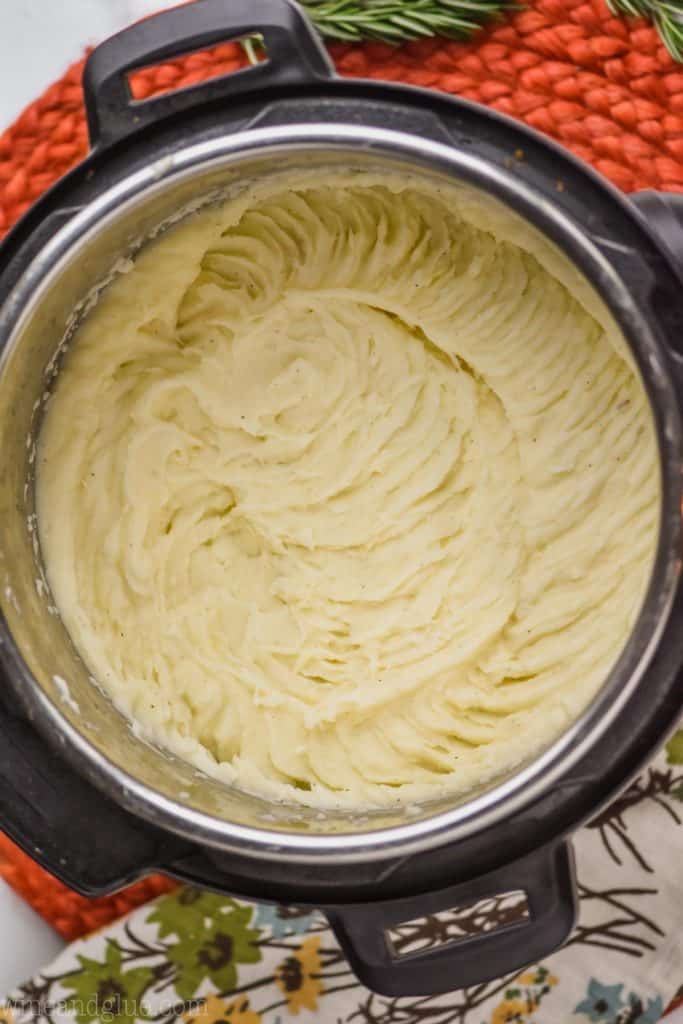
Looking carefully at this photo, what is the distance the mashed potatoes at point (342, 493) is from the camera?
98 centimetres

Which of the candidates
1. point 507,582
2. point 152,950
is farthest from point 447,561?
point 152,950

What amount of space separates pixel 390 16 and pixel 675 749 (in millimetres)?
722

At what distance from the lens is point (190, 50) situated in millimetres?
846

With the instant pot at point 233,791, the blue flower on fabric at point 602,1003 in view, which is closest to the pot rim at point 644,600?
the instant pot at point 233,791

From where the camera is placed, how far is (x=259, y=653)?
1.06 meters

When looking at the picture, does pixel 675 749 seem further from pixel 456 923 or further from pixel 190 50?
pixel 190 50

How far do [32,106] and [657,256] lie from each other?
0.63 meters

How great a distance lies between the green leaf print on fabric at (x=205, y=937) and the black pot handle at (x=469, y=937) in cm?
26

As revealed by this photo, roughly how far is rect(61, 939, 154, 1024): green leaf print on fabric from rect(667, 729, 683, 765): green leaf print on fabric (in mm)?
553

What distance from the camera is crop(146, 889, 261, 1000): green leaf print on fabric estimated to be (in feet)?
3.80

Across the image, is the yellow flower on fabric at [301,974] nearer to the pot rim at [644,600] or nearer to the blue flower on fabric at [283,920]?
the blue flower on fabric at [283,920]

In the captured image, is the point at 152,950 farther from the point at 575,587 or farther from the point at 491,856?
the point at 575,587

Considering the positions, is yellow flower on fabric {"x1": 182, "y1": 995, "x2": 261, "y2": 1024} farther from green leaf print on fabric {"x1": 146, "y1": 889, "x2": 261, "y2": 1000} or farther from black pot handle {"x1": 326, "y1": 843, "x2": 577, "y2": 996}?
black pot handle {"x1": 326, "y1": 843, "x2": 577, "y2": 996}

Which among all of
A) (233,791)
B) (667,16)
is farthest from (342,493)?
(667,16)
